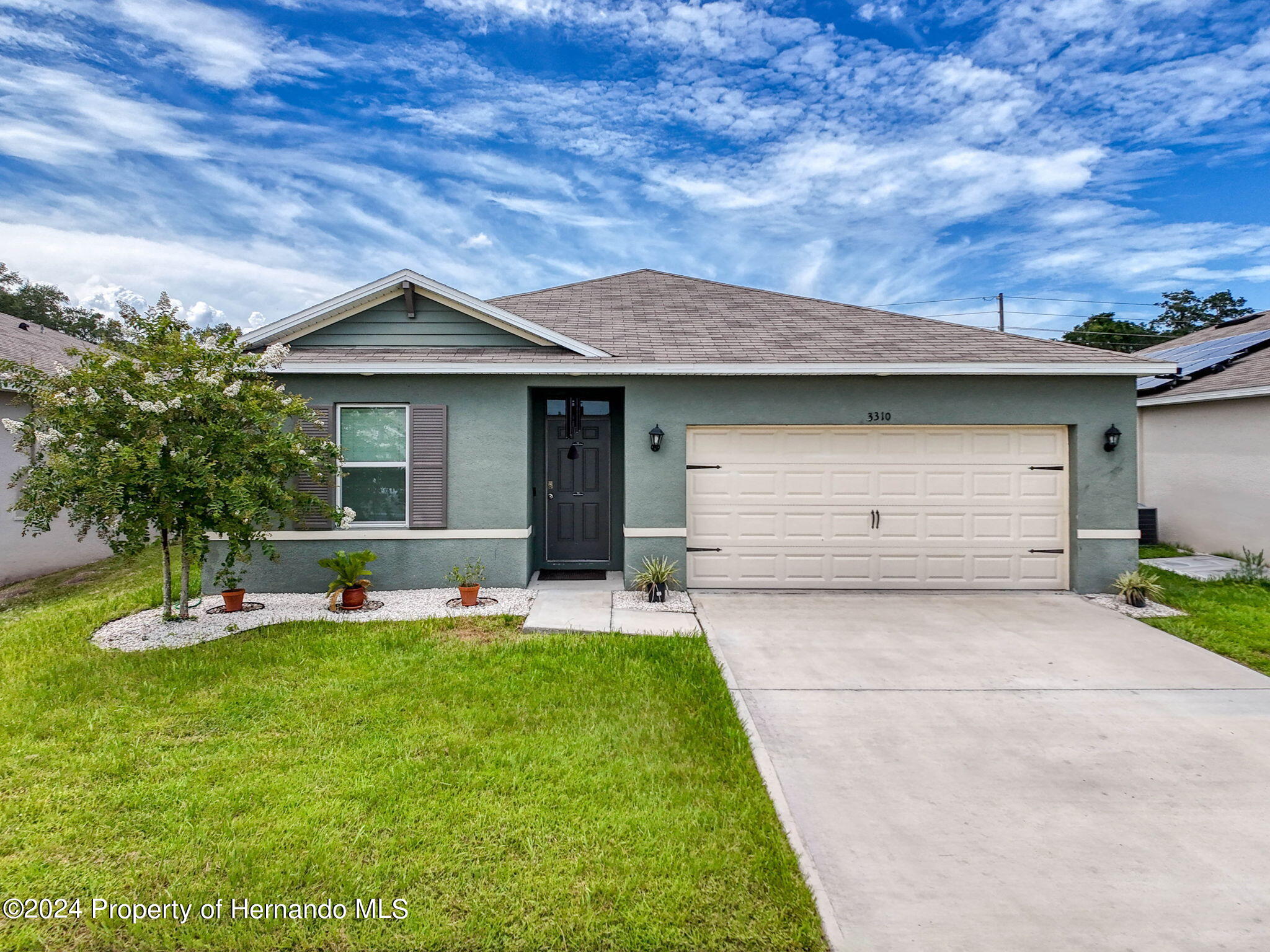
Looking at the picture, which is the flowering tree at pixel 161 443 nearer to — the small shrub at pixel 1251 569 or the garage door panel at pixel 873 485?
the garage door panel at pixel 873 485

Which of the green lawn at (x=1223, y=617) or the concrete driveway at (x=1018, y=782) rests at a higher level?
the green lawn at (x=1223, y=617)

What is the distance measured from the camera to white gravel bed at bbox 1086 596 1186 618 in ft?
20.4

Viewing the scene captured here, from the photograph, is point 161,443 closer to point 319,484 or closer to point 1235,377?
point 319,484

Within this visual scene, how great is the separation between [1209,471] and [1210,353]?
2.92 m

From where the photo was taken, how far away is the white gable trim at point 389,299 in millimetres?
7066

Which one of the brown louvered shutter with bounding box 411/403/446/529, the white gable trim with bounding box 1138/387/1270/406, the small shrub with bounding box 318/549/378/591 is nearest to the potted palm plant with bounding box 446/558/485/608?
the brown louvered shutter with bounding box 411/403/446/529

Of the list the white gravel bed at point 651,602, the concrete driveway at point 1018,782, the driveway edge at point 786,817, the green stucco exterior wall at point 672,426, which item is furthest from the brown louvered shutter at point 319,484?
the driveway edge at point 786,817

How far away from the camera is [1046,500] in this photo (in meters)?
7.25

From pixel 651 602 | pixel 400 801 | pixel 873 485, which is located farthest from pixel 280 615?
pixel 873 485

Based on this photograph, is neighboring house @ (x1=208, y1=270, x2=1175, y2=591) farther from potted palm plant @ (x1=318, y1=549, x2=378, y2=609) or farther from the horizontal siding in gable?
potted palm plant @ (x1=318, y1=549, x2=378, y2=609)

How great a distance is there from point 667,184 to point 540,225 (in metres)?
4.05

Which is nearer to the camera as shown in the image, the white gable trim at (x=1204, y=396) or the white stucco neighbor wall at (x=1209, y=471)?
the white gable trim at (x=1204, y=396)

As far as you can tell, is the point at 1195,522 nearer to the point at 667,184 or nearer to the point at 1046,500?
the point at 1046,500

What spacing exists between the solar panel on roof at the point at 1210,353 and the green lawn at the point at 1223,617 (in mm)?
3588
